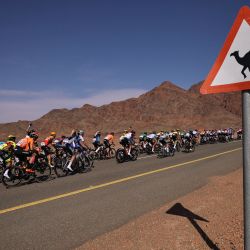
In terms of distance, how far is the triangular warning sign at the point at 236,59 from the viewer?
305 centimetres

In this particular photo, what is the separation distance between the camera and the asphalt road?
591cm

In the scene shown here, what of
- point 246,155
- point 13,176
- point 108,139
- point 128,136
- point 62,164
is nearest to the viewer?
point 246,155

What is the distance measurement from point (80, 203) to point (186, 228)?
10.6 ft

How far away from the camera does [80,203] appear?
8.27m

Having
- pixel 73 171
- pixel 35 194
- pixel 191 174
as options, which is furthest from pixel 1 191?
pixel 191 174

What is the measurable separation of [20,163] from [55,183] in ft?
5.26

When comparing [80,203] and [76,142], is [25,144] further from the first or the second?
[80,203]

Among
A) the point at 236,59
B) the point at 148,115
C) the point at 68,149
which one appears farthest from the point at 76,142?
the point at 148,115

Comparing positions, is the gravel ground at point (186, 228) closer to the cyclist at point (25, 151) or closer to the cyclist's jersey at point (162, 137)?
the cyclist at point (25, 151)

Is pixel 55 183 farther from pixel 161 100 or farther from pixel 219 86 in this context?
pixel 161 100

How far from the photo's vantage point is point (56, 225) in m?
6.47

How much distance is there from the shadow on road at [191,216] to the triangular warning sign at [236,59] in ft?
8.50

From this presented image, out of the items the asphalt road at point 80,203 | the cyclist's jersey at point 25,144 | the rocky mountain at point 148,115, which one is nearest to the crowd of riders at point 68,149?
the cyclist's jersey at point 25,144

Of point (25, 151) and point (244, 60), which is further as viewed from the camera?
point (25, 151)
